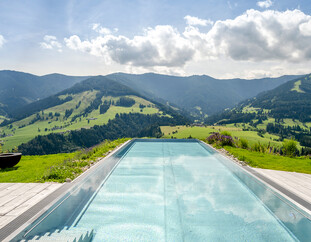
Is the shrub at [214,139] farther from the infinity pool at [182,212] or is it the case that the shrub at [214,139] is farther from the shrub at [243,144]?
the infinity pool at [182,212]

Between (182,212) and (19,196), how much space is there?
175 inches

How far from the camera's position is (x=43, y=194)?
5547 millimetres

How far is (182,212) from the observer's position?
5.21 meters

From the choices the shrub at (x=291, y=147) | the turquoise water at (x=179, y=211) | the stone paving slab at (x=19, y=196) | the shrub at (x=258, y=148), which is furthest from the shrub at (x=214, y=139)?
the stone paving slab at (x=19, y=196)

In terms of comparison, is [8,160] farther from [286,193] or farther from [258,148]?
[258,148]

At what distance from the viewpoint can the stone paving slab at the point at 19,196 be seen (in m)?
4.50

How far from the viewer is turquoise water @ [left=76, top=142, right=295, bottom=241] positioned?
4305 millimetres

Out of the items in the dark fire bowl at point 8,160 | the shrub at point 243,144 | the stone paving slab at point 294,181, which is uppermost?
the dark fire bowl at point 8,160

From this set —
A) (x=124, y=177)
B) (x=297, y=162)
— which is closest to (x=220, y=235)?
(x=124, y=177)

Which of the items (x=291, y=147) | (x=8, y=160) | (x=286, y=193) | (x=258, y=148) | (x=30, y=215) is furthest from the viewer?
(x=258, y=148)

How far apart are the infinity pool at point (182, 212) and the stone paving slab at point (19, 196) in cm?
125

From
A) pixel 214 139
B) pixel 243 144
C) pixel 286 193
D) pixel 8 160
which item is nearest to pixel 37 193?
pixel 8 160

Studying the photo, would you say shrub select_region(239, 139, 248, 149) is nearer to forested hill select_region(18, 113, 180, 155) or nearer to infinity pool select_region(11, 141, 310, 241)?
infinity pool select_region(11, 141, 310, 241)

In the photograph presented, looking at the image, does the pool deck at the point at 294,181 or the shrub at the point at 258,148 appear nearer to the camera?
the pool deck at the point at 294,181
